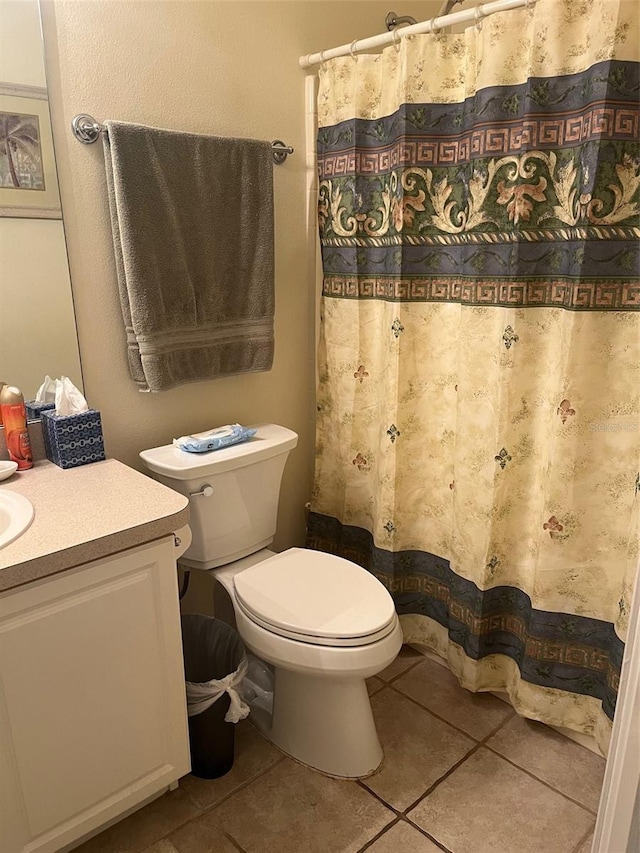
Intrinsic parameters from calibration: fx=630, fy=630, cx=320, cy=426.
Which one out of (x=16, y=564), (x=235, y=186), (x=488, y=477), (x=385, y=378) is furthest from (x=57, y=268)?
(x=488, y=477)

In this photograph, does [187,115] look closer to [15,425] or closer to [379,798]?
[15,425]

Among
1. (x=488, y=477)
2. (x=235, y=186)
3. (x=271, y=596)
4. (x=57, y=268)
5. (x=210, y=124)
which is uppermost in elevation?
(x=210, y=124)

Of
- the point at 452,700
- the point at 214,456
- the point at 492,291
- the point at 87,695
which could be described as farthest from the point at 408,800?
the point at 492,291

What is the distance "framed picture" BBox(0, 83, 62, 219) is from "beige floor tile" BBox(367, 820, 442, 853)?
1.75 metres

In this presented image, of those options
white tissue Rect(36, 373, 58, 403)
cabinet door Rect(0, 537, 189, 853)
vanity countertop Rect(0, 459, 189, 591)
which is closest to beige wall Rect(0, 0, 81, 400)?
white tissue Rect(36, 373, 58, 403)

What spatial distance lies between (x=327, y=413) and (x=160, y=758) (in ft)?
3.90

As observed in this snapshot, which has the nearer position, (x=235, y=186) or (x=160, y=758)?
(x=160, y=758)

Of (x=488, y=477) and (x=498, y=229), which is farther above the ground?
(x=498, y=229)

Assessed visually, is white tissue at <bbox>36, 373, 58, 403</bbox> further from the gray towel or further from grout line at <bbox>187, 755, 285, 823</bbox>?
grout line at <bbox>187, 755, 285, 823</bbox>

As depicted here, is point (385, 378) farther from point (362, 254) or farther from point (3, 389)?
point (3, 389)

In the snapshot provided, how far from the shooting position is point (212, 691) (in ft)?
5.37

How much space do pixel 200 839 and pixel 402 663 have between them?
2.90 feet

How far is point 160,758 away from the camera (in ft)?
4.89

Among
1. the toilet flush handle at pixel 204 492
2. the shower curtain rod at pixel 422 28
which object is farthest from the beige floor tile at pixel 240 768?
the shower curtain rod at pixel 422 28
